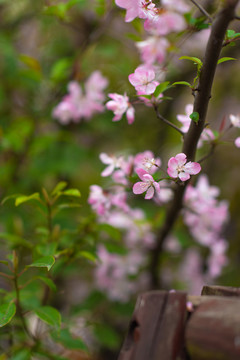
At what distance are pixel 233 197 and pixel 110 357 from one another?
3.79 ft

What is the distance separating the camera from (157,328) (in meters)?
0.63

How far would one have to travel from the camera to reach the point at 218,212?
1.37 m

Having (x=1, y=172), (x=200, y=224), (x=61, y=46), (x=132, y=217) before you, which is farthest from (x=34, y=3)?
(x=200, y=224)

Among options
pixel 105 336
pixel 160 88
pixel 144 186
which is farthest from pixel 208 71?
pixel 105 336

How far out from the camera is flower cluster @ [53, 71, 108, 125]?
1.52 meters

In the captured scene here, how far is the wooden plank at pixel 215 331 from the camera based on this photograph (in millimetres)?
531

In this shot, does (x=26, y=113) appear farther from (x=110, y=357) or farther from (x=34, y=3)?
(x=110, y=357)

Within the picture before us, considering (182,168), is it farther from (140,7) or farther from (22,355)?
(22,355)

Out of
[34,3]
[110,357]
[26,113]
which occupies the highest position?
[34,3]

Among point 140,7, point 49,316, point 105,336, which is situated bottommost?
point 105,336

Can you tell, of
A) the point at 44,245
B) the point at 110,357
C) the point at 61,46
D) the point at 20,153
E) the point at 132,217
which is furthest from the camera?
the point at 61,46

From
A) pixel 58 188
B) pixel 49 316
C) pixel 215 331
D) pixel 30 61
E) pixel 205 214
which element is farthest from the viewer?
pixel 30 61

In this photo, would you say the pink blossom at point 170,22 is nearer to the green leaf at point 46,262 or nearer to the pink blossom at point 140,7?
the pink blossom at point 140,7

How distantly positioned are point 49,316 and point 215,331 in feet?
1.61
